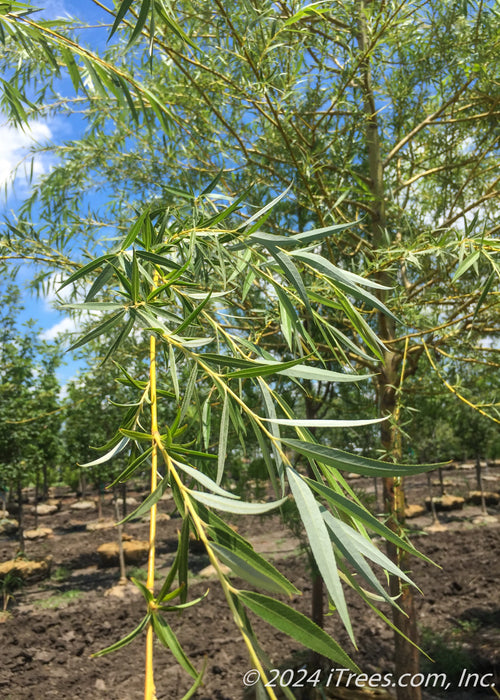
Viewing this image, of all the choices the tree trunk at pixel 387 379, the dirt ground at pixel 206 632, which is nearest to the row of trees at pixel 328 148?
the tree trunk at pixel 387 379

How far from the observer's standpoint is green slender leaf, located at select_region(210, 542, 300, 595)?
45 centimetres

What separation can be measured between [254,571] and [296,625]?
0.05 metres

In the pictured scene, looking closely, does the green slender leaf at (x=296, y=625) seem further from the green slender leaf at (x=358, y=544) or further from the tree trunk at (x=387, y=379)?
the tree trunk at (x=387, y=379)

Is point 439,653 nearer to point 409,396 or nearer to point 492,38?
point 409,396

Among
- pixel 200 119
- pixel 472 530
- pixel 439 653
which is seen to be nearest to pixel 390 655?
pixel 439 653

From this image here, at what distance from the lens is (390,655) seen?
4.66 metres

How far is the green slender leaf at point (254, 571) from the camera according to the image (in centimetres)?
45

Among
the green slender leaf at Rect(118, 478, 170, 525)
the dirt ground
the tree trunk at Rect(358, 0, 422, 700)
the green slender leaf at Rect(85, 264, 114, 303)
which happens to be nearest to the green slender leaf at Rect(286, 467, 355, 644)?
the green slender leaf at Rect(118, 478, 170, 525)

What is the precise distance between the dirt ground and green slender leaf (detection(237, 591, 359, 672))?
2972 mm

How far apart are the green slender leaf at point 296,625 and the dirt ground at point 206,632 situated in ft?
9.75

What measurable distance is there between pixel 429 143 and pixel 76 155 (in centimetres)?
213

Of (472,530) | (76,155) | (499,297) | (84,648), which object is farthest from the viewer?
(472,530)

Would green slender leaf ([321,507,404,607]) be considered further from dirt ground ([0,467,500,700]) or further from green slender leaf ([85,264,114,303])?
dirt ground ([0,467,500,700])

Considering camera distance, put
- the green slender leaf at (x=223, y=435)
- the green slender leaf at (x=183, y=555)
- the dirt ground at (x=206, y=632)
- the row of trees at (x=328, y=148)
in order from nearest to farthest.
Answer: the green slender leaf at (x=183, y=555)
the green slender leaf at (x=223, y=435)
the row of trees at (x=328, y=148)
the dirt ground at (x=206, y=632)
